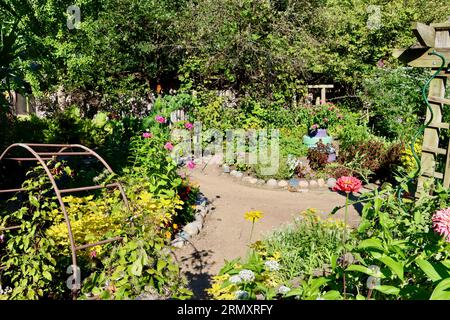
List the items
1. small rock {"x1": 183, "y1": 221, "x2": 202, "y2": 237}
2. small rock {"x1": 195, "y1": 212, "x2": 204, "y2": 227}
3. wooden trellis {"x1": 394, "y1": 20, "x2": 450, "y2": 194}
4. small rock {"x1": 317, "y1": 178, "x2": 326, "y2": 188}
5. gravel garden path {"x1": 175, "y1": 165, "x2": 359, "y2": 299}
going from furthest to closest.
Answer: small rock {"x1": 317, "y1": 178, "x2": 326, "y2": 188}
small rock {"x1": 195, "y1": 212, "x2": 204, "y2": 227}
small rock {"x1": 183, "y1": 221, "x2": 202, "y2": 237}
gravel garden path {"x1": 175, "y1": 165, "x2": 359, "y2": 299}
wooden trellis {"x1": 394, "y1": 20, "x2": 450, "y2": 194}

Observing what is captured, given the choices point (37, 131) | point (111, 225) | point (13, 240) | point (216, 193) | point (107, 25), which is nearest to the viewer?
point (13, 240)

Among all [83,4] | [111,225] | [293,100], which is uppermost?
[83,4]

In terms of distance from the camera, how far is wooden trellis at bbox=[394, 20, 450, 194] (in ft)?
11.2

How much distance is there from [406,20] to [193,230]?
9000mm

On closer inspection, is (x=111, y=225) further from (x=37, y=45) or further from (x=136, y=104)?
(x=37, y=45)

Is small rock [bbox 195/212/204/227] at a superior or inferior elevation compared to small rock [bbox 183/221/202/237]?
superior

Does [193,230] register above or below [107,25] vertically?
below

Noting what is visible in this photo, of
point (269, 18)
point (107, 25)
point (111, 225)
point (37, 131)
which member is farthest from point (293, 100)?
point (111, 225)

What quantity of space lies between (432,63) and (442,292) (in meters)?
2.59

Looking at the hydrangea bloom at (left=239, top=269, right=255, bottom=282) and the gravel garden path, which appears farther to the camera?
the gravel garden path

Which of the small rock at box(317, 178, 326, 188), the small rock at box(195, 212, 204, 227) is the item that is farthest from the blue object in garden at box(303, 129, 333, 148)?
the small rock at box(195, 212, 204, 227)

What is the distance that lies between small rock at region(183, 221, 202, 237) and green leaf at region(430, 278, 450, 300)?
3330 mm

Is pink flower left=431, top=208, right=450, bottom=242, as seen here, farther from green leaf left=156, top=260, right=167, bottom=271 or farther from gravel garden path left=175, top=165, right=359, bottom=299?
gravel garden path left=175, top=165, right=359, bottom=299

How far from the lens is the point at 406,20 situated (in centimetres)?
1038
